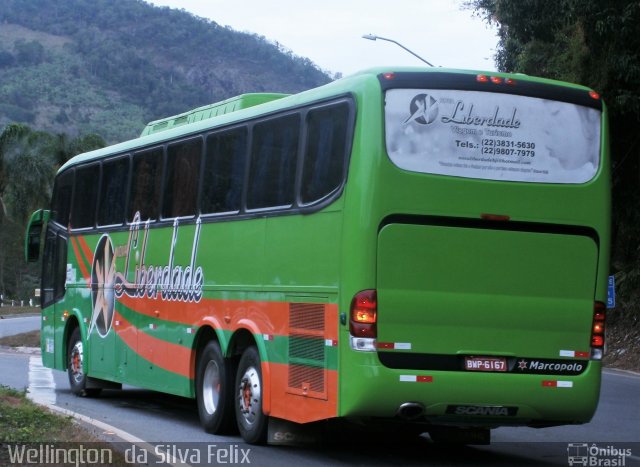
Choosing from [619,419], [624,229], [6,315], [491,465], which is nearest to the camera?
[491,465]

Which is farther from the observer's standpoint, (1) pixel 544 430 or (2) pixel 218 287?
(1) pixel 544 430

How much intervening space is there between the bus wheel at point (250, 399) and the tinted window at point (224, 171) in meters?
1.69

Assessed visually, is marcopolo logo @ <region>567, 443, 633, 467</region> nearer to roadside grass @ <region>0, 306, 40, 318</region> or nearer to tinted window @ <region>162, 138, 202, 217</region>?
tinted window @ <region>162, 138, 202, 217</region>

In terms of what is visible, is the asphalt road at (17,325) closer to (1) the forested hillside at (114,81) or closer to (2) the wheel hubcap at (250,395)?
(2) the wheel hubcap at (250,395)

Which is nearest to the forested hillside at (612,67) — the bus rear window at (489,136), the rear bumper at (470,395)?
the bus rear window at (489,136)

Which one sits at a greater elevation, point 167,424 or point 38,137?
point 38,137

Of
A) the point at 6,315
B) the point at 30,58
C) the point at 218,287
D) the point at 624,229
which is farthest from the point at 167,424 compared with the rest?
the point at 30,58

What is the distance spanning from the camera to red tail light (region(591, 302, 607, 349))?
11.0 m

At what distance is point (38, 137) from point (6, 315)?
896 centimetres

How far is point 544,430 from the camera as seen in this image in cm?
1445

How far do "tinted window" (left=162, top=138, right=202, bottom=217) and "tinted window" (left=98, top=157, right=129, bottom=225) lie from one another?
1.71 meters

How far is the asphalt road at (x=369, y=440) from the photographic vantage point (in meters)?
11.5

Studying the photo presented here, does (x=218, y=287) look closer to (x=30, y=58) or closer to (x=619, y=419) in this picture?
(x=619, y=419)

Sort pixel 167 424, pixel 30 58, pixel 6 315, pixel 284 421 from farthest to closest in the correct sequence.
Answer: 1. pixel 30 58
2. pixel 6 315
3. pixel 167 424
4. pixel 284 421
